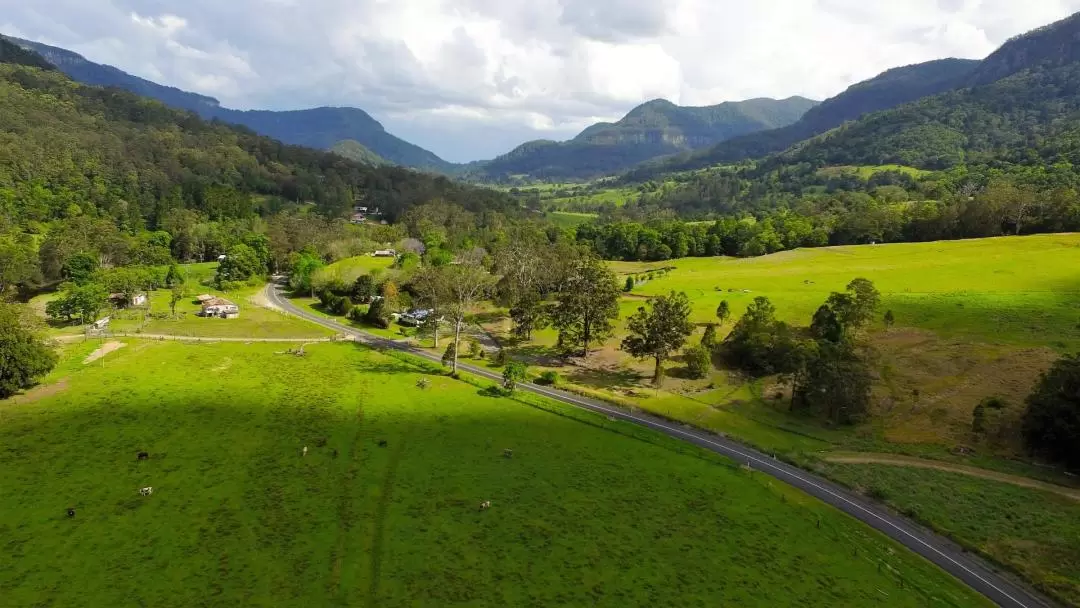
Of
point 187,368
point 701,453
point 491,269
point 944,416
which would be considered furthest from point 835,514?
point 491,269

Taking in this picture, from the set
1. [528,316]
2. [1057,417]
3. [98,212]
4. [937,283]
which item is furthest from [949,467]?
[98,212]

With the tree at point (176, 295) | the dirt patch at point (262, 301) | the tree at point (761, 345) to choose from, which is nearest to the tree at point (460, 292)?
the dirt patch at point (262, 301)

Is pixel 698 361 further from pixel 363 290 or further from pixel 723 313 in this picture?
pixel 363 290

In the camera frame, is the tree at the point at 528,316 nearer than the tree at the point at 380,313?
Yes

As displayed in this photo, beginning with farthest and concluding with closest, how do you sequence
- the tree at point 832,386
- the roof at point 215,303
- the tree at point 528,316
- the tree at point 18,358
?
the roof at point 215,303 < the tree at point 528,316 < the tree at point 832,386 < the tree at point 18,358

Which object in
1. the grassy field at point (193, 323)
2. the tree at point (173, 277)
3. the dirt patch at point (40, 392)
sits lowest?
the dirt patch at point (40, 392)

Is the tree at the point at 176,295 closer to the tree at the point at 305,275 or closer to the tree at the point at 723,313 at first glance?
Answer: the tree at the point at 305,275

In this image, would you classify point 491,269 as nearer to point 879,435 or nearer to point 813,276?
point 813,276
